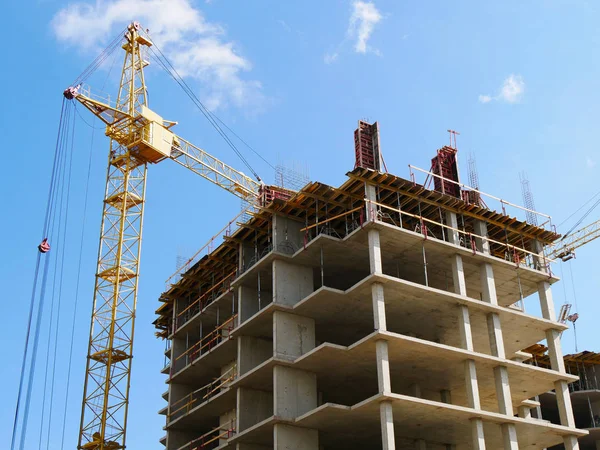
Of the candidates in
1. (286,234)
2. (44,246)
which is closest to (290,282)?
(286,234)

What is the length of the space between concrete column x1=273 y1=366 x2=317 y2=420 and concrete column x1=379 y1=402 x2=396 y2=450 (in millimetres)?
5895

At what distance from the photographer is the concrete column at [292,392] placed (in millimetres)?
45781

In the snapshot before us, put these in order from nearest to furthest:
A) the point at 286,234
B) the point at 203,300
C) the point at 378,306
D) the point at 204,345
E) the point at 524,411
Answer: the point at 378,306 < the point at 286,234 < the point at 524,411 < the point at 204,345 < the point at 203,300

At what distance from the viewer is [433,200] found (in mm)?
49406

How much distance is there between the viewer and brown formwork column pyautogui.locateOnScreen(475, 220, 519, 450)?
147 feet

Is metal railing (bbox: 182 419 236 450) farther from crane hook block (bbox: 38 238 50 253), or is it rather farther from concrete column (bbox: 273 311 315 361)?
crane hook block (bbox: 38 238 50 253)

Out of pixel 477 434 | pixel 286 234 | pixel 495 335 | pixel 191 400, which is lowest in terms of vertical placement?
pixel 477 434

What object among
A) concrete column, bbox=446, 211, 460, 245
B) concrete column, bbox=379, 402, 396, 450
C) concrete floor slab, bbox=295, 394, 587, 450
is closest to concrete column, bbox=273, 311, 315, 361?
concrete floor slab, bbox=295, 394, 587, 450

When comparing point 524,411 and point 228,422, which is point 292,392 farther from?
point 524,411

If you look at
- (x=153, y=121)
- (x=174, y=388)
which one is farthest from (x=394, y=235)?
(x=153, y=121)

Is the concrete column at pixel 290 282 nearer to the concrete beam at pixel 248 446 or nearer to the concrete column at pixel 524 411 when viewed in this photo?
the concrete beam at pixel 248 446

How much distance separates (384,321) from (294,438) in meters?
7.97

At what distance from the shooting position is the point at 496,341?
155ft

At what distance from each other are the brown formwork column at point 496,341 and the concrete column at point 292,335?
9959 mm
